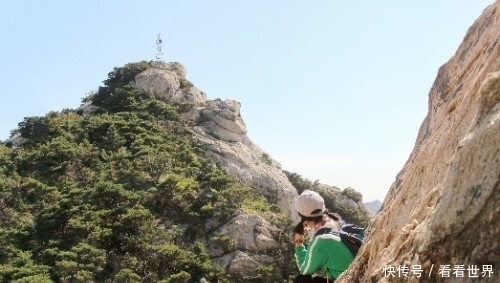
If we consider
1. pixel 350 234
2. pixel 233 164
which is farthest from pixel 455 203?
pixel 233 164

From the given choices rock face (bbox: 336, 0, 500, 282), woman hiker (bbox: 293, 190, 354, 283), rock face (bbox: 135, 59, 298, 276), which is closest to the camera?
rock face (bbox: 336, 0, 500, 282)

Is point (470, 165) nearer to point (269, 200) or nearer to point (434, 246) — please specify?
point (434, 246)

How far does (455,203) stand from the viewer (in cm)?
220

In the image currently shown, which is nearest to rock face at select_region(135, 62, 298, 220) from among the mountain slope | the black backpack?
the mountain slope

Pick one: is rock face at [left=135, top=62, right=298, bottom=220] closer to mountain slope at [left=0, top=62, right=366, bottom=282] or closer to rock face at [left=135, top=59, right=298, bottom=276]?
rock face at [left=135, top=59, right=298, bottom=276]

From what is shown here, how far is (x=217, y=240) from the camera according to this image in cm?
2378

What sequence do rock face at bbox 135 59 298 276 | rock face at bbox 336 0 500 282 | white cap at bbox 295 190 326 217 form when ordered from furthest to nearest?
rock face at bbox 135 59 298 276 → white cap at bbox 295 190 326 217 → rock face at bbox 336 0 500 282

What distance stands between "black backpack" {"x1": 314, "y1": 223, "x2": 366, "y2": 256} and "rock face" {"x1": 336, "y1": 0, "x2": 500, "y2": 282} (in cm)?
8

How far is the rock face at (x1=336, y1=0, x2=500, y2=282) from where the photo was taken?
6.69 ft

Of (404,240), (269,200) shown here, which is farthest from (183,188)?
(404,240)

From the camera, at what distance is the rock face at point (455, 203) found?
2.04m

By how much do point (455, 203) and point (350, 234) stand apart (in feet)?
5.43

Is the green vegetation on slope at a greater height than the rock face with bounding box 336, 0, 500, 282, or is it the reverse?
the green vegetation on slope

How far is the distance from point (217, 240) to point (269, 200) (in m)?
9.34
